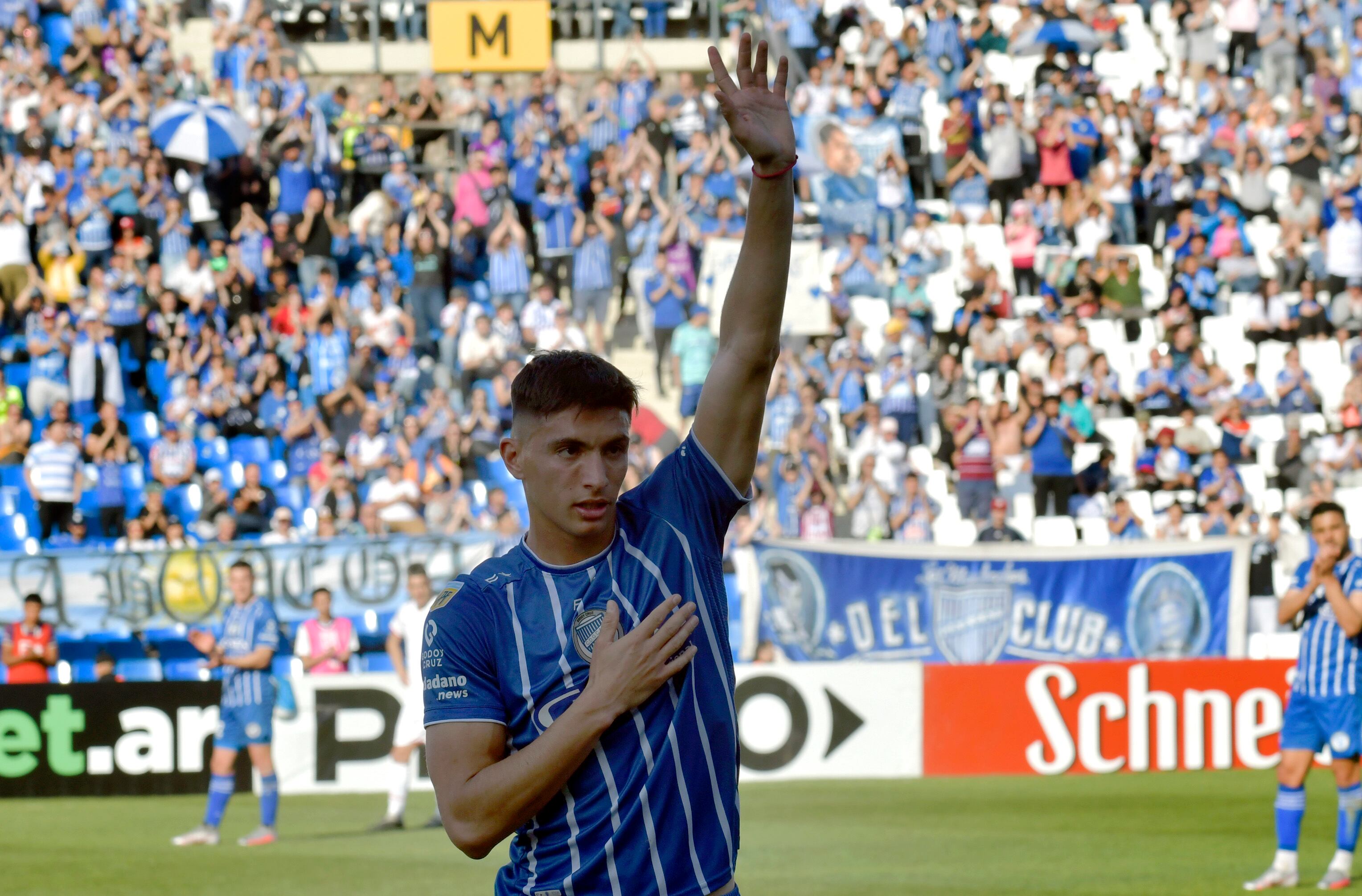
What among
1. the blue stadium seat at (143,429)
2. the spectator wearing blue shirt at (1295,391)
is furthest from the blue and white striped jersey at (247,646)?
the spectator wearing blue shirt at (1295,391)

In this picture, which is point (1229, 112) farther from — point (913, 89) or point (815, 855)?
point (815, 855)

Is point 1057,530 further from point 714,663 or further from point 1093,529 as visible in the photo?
point 714,663

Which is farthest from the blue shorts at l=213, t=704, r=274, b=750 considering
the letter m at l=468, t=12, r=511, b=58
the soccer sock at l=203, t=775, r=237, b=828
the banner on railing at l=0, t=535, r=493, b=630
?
the letter m at l=468, t=12, r=511, b=58

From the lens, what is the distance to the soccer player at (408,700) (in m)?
12.8

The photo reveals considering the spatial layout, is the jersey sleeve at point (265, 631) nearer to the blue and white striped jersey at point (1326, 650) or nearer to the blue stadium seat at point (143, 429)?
the blue and white striped jersey at point (1326, 650)

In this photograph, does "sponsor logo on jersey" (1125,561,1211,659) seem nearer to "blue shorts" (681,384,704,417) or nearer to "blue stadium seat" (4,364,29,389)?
"blue shorts" (681,384,704,417)

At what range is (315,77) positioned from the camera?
2475cm

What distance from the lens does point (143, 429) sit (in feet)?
63.4

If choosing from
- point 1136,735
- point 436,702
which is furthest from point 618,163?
point 436,702

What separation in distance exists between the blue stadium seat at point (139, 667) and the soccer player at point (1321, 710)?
10323 millimetres

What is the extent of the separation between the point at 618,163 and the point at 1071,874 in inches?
493

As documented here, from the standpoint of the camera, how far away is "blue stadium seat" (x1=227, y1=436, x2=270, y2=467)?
740 inches

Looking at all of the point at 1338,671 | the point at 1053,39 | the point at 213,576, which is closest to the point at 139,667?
the point at 213,576

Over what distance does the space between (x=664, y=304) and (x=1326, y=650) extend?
10.8m
